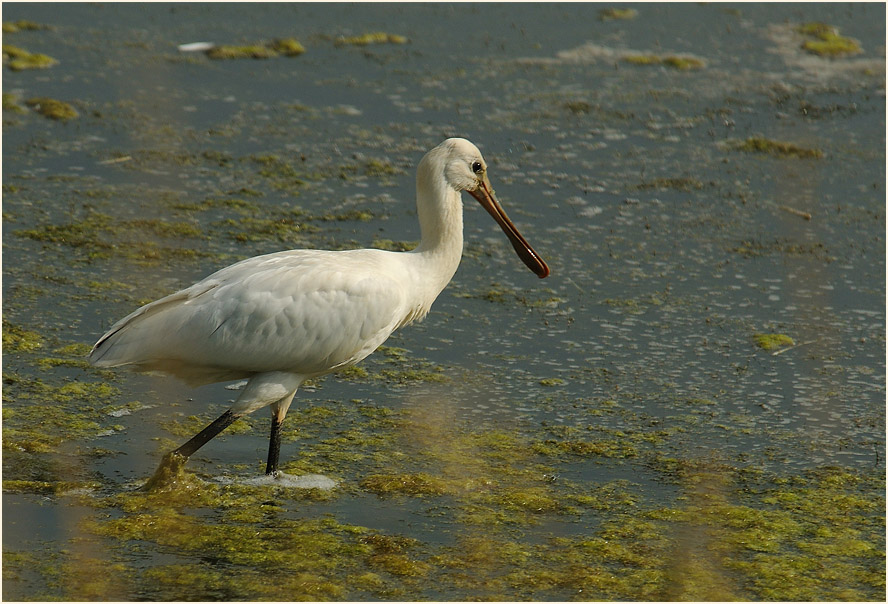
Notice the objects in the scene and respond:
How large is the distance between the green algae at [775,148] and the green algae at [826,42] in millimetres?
2721

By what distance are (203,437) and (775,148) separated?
20.1ft

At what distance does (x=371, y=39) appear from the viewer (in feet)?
38.8

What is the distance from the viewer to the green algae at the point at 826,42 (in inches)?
482

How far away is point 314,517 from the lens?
4.88 m

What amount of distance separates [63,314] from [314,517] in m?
2.33

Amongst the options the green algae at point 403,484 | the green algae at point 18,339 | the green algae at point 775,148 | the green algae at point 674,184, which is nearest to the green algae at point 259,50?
the green algae at point 674,184

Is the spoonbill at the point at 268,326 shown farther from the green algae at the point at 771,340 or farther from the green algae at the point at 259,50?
the green algae at the point at 259,50

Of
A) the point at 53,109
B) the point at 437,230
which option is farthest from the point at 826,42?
the point at 437,230

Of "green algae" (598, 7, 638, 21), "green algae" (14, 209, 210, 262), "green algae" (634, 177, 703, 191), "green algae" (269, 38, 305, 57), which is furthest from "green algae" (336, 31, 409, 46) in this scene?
"green algae" (14, 209, 210, 262)

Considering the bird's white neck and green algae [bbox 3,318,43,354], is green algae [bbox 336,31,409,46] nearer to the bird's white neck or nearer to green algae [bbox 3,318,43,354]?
green algae [bbox 3,318,43,354]

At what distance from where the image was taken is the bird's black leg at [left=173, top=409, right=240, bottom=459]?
4.98 metres

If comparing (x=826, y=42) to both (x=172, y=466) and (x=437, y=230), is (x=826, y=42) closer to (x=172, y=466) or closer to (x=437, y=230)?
(x=437, y=230)

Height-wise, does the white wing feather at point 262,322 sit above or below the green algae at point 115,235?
above

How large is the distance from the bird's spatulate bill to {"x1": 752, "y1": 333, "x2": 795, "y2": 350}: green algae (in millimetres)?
1366
